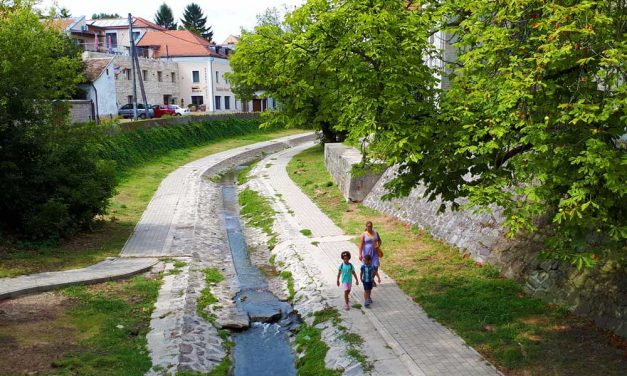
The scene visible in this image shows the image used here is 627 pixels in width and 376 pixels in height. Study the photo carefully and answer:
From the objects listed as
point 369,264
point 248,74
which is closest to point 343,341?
point 369,264

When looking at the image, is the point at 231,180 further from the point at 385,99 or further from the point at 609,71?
the point at 609,71

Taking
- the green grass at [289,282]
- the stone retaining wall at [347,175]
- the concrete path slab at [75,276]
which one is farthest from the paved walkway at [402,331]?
the concrete path slab at [75,276]

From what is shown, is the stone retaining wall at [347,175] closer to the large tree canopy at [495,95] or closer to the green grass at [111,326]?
the green grass at [111,326]

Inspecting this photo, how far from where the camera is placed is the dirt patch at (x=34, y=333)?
31.4 feet

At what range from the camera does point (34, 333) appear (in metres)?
10.9

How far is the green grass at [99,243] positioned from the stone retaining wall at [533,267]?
32.8 ft

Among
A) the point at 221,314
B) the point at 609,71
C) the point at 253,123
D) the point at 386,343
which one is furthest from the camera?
the point at 253,123

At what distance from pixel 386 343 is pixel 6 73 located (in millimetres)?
13375

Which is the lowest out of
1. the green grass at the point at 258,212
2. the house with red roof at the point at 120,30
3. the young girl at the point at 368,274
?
the green grass at the point at 258,212

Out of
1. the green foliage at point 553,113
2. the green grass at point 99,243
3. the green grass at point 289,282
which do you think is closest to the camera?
the green foliage at point 553,113

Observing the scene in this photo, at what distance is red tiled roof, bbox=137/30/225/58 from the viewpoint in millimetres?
66438

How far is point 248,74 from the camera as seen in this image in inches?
476

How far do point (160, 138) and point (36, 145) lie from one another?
24.3 metres

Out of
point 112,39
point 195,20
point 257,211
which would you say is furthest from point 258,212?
point 195,20
